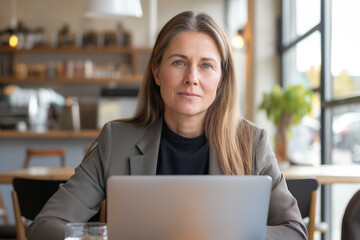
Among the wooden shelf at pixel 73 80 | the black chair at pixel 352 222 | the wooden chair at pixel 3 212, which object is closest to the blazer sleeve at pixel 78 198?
the black chair at pixel 352 222

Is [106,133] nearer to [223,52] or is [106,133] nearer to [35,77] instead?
[223,52]

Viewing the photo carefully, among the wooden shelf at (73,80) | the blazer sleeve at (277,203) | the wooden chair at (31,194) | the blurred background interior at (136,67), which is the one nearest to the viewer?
the blazer sleeve at (277,203)

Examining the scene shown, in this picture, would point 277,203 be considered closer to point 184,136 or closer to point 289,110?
point 184,136

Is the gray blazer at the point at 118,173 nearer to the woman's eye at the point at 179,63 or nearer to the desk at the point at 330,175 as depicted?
the woman's eye at the point at 179,63

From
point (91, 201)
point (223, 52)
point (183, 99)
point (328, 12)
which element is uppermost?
point (328, 12)

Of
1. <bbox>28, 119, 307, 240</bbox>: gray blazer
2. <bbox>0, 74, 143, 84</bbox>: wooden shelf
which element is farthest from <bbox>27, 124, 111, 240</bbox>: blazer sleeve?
<bbox>0, 74, 143, 84</bbox>: wooden shelf

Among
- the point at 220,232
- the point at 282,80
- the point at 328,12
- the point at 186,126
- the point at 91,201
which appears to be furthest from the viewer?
the point at 282,80

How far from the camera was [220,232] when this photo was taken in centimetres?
105

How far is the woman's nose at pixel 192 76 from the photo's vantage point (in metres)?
1.62

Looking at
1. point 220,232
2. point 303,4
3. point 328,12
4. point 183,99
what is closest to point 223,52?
point 183,99

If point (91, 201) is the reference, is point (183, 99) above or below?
above

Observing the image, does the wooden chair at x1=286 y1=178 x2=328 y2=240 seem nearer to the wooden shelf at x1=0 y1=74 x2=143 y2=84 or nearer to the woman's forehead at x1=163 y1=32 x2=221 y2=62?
the woman's forehead at x1=163 y1=32 x2=221 y2=62

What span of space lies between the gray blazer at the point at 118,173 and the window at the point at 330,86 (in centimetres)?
205

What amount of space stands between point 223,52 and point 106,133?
45 centimetres
